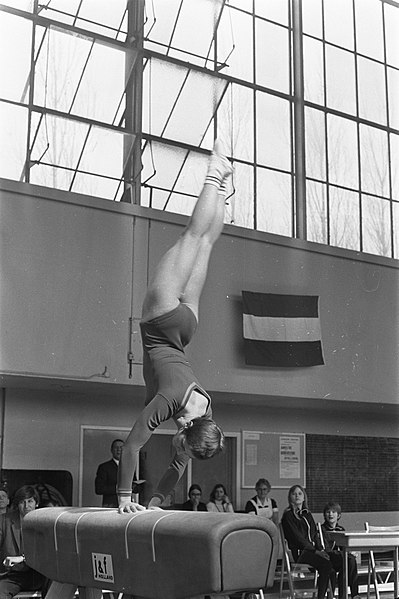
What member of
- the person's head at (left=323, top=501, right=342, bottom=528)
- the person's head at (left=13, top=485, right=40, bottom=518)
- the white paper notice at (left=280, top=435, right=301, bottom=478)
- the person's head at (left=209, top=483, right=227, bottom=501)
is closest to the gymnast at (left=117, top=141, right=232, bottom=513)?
the person's head at (left=13, top=485, right=40, bottom=518)

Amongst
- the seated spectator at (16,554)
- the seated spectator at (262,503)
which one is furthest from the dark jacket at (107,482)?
the seated spectator at (262,503)

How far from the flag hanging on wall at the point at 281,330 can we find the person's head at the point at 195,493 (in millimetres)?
847

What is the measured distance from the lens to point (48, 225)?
520 cm

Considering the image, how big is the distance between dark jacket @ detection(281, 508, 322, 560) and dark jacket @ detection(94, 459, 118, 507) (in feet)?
3.33

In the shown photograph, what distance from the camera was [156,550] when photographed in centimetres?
304

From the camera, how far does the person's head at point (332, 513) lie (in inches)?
213

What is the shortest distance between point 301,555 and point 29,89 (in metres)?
3.18

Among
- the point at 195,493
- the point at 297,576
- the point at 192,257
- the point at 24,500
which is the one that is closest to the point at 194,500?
the point at 195,493

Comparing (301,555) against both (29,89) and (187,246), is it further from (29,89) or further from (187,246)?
(29,89)

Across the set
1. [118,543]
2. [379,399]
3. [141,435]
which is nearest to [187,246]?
[141,435]

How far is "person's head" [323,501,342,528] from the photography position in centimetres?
541

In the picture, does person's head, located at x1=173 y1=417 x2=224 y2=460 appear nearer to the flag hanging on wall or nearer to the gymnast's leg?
the gymnast's leg

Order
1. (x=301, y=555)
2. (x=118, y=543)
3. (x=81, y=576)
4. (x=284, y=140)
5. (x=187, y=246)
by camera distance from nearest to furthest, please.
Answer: (x=118, y=543) → (x=81, y=576) → (x=187, y=246) → (x=301, y=555) → (x=284, y=140)

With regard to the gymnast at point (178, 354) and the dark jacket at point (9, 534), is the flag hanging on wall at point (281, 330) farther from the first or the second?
the dark jacket at point (9, 534)
